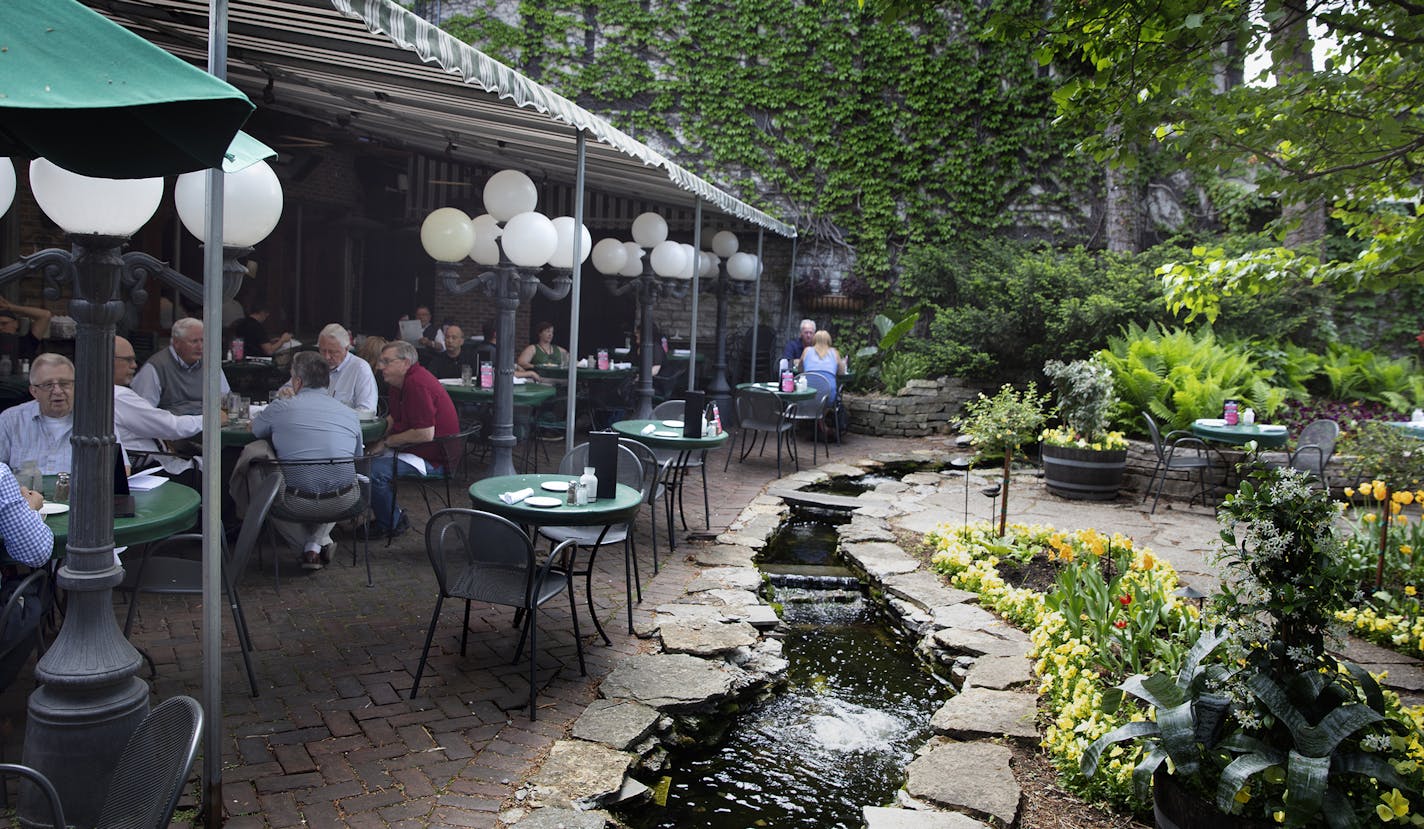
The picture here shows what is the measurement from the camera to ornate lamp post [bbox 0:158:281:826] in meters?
2.73

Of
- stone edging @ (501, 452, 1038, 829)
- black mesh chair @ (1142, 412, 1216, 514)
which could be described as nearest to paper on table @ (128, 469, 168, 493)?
stone edging @ (501, 452, 1038, 829)

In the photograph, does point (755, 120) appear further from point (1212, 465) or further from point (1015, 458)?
point (1212, 465)

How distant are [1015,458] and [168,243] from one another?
943 centimetres

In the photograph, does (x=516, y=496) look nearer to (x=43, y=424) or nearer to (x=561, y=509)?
(x=561, y=509)

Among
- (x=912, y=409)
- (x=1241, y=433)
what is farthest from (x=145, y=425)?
(x=912, y=409)

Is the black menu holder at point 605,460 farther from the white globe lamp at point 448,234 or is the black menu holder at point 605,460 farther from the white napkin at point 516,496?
the white globe lamp at point 448,234

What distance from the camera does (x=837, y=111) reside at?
14547 mm

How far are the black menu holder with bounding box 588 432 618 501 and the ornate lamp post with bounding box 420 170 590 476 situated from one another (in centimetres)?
191

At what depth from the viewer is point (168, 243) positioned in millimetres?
10680

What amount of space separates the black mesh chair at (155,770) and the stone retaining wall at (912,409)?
1021cm

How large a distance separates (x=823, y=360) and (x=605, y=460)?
6503mm

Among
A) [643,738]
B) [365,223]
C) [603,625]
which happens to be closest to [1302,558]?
[643,738]

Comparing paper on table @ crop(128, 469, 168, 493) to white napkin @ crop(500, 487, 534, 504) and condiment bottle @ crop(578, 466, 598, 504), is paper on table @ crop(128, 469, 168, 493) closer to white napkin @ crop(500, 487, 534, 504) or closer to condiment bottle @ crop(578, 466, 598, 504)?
white napkin @ crop(500, 487, 534, 504)

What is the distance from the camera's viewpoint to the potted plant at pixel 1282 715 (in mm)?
2617
